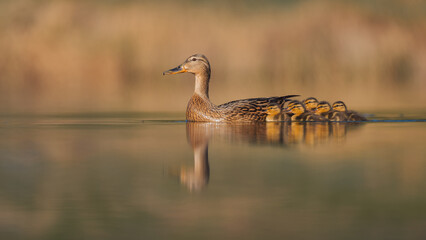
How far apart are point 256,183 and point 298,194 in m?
0.67

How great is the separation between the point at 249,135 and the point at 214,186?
550cm

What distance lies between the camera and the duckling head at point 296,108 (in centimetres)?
1585

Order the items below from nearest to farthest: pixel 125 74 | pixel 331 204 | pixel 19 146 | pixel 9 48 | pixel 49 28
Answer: pixel 331 204
pixel 19 146
pixel 125 74
pixel 9 48
pixel 49 28

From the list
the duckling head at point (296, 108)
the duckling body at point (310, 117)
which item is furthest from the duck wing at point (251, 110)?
the duckling body at point (310, 117)

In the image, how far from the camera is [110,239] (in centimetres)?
516

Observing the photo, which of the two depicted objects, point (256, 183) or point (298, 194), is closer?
point (298, 194)

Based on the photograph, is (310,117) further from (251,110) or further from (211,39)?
(211,39)

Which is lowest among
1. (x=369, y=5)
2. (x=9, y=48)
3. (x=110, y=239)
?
(x=110, y=239)

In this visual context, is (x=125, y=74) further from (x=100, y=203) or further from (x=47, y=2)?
(x=100, y=203)

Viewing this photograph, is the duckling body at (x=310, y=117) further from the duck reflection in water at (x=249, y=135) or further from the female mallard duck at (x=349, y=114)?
the female mallard duck at (x=349, y=114)

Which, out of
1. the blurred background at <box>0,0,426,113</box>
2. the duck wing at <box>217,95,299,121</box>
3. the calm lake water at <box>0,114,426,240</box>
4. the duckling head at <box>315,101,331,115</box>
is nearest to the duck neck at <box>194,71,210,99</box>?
the duck wing at <box>217,95,299,121</box>

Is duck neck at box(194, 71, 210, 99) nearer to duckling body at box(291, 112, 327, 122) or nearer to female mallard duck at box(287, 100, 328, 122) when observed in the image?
female mallard duck at box(287, 100, 328, 122)

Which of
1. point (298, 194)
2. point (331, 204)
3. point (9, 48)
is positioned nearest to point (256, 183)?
point (298, 194)

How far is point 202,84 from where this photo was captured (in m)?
16.8
